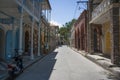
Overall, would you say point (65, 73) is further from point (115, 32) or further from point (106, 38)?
point (106, 38)

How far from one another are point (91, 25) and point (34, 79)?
22.0 meters

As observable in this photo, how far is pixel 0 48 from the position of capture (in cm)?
2209

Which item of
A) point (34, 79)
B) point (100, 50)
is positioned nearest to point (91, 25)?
point (100, 50)

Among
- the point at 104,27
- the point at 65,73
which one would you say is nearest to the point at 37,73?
the point at 65,73

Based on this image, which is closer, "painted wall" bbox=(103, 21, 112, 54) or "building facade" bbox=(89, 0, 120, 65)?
"building facade" bbox=(89, 0, 120, 65)

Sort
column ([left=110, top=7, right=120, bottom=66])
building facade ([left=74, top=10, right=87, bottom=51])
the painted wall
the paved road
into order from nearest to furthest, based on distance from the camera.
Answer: the paved road → column ([left=110, top=7, right=120, bottom=66]) → the painted wall → building facade ([left=74, top=10, right=87, bottom=51])

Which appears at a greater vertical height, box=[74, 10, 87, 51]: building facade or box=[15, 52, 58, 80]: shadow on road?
box=[74, 10, 87, 51]: building facade

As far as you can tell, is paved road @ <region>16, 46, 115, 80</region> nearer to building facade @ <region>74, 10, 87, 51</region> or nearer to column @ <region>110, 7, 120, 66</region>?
column @ <region>110, 7, 120, 66</region>

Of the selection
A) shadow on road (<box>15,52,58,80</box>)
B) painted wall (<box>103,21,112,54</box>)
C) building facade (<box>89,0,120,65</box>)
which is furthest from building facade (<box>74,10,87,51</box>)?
shadow on road (<box>15,52,58,80</box>)

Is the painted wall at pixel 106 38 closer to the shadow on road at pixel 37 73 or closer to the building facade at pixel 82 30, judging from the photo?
the building facade at pixel 82 30

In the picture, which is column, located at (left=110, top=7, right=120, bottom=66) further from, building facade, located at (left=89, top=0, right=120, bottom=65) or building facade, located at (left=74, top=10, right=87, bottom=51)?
building facade, located at (left=74, top=10, right=87, bottom=51)

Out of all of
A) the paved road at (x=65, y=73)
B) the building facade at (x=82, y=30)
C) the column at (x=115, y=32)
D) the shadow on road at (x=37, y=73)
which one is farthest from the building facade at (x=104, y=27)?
the building facade at (x=82, y=30)

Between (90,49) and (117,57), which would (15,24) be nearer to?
(117,57)

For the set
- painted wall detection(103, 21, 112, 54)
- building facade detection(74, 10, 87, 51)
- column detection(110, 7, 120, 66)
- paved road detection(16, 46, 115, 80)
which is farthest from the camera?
building facade detection(74, 10, 87, 51)
